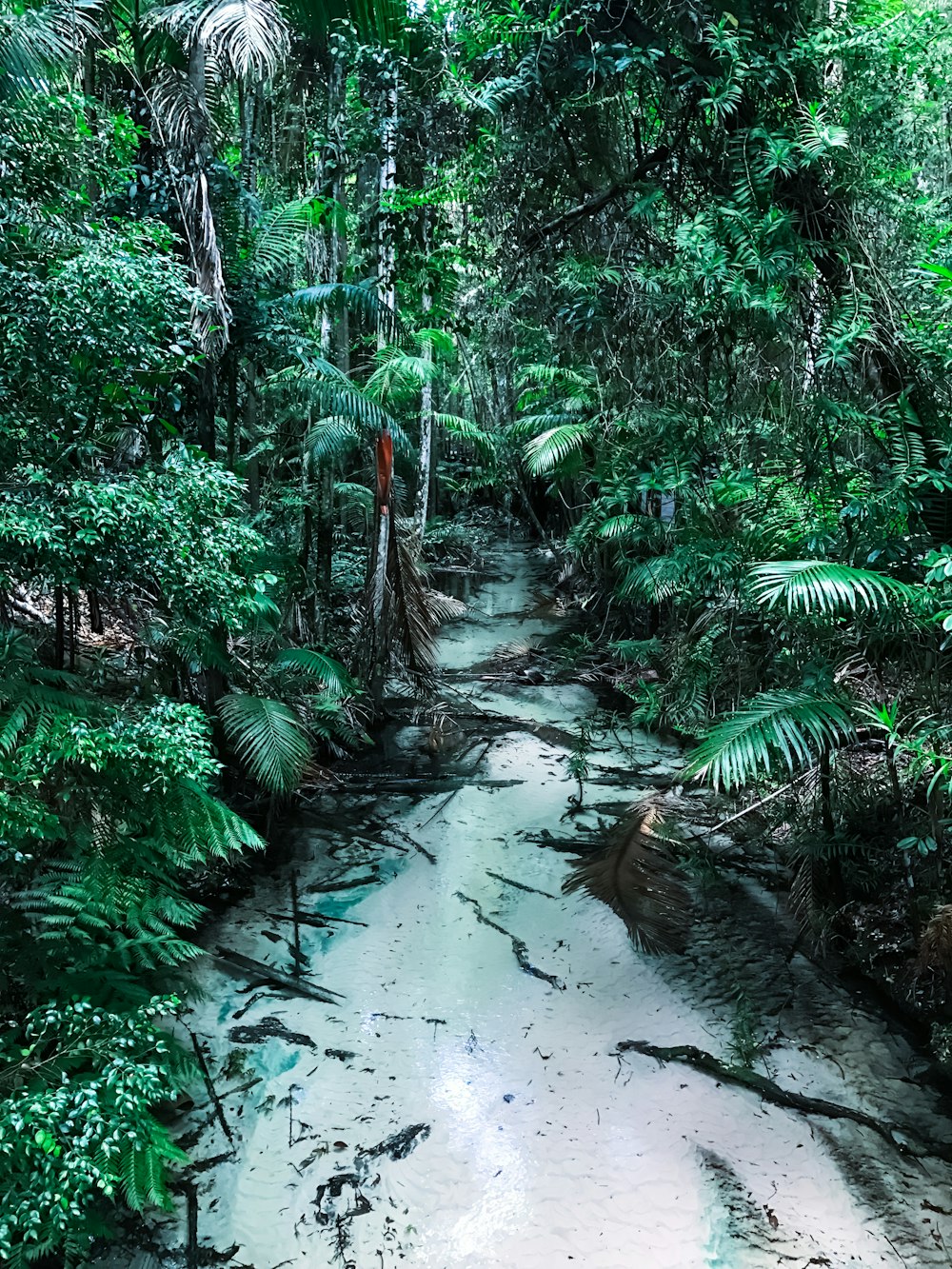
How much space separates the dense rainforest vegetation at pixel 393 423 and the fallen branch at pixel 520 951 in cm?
126

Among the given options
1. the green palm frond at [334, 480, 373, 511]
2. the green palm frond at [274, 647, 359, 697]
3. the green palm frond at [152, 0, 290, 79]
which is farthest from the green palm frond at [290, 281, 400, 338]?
the green palm frond at [274, 647, 359, 697]

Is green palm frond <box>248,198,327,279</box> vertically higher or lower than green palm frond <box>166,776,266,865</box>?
higher

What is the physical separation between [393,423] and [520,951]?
4314 mm

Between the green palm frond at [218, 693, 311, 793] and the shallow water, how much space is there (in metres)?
0.72

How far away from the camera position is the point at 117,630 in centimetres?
577

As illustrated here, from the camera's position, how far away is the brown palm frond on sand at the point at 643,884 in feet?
13.6

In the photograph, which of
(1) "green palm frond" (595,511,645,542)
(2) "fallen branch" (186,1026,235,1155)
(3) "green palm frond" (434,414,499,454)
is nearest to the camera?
(2) "fallen branch" (186,1026,235,1155)

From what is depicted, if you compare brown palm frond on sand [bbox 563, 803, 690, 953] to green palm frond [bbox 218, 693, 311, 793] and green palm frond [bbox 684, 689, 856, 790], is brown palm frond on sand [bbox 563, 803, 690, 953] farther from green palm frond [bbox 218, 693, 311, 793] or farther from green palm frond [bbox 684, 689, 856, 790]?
green palm frond [bbox 218, 693, 311, 793]

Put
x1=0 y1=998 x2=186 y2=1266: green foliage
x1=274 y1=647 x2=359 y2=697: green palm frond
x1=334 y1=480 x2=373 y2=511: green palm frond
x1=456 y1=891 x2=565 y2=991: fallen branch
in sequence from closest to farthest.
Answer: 1. x1=0 y1=998 x2=186 y2=1266: green foliage
2. x1=456 y1=891 x2=565 y2=991: fallen branch
3. x1=274 y1=647 x2=359 y2=697: green palm frond
4. x1=334 y1=480 x2=373 y2=511: green palm frond

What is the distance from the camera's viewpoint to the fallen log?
3840 mm

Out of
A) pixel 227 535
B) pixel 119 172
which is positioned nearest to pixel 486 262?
pixel 119 172

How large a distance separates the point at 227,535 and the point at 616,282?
9.77ft

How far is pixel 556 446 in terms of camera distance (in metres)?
8.34

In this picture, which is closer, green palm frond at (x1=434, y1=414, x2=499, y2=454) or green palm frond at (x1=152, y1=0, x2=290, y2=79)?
green palm frond at (x1=152, y1=0, x2=290, y2=79)
